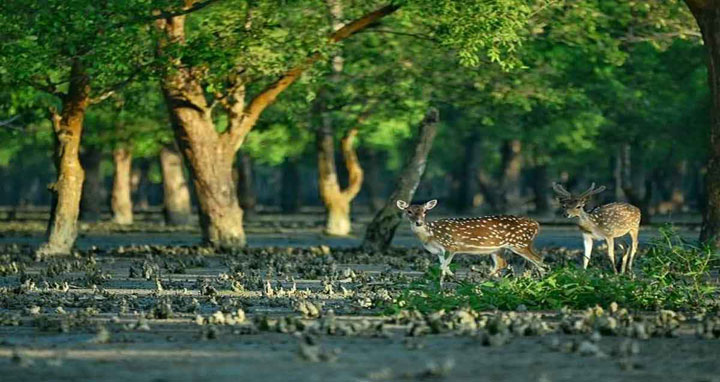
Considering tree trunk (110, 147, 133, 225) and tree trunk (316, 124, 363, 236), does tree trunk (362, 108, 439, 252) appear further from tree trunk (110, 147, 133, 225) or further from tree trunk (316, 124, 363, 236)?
tree trunk (110, 147, 133, 225)

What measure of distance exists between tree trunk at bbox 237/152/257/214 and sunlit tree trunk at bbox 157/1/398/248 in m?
25.5

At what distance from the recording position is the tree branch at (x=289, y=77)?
1403 inches

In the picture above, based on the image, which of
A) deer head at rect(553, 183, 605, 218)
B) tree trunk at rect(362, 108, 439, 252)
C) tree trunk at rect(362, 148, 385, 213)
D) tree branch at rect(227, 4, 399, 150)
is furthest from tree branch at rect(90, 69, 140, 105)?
tree trunk at rect(362, 148, 385, 213)

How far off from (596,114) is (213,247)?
80.0ft

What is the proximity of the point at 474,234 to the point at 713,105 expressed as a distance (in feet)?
23.1

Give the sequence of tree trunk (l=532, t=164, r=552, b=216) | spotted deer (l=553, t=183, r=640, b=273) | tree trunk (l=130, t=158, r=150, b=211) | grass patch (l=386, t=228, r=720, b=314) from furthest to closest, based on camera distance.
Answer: tree trunk (l=130, t=158, r=150, b=211) < tree trunk (l=532, t=164, r=552, b=216) < spotted deer (l=553, t=183, r=640, b=273) < grass patch (l=386, t=228, r=720, b=314)

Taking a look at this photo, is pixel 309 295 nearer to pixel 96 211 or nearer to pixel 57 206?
pixel 57 206

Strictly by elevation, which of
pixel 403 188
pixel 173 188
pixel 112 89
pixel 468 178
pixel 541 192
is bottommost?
pixel 541 192

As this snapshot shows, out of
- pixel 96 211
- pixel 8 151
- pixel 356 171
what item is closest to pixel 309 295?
pixel 356 171

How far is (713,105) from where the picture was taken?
96.8 feet

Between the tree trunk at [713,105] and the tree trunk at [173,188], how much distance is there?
3246cm

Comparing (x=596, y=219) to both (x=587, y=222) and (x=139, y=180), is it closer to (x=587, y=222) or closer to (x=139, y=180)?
(x=587, y=222)

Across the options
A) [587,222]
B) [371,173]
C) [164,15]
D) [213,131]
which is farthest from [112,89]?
[371,173]

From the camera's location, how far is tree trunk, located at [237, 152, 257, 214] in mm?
64438
